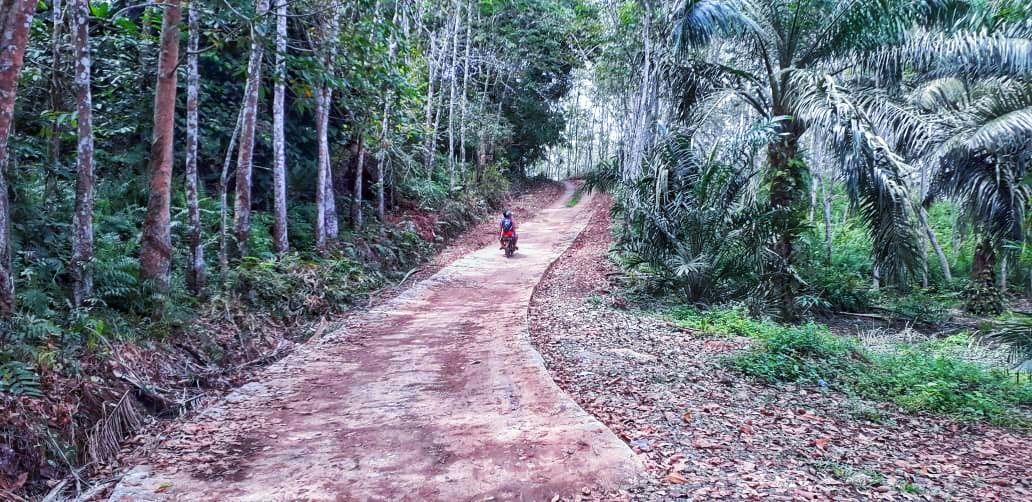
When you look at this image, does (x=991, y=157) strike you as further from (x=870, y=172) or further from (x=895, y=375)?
(x=895, y=375)

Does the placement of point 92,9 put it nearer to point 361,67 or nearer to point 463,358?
point 361,67

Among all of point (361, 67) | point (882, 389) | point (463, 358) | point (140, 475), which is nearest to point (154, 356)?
point (140, 475)

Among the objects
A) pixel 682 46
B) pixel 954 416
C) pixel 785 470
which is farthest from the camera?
pixel 682 46

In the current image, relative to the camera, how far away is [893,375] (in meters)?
6.67

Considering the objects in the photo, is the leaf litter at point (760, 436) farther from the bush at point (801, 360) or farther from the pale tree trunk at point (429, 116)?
the pale tree trunk at point (429, 116)

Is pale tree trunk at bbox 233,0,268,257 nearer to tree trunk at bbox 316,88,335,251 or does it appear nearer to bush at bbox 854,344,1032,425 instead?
tree trunk at bbox 316,88,335,251

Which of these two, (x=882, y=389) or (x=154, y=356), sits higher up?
(x=154, y=356)

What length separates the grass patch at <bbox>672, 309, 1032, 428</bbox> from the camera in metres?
5.74

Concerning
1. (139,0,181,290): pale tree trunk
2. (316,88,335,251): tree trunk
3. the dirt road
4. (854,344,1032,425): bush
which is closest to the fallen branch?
(316,88,335,251): tree trunk

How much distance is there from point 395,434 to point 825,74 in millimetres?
8449

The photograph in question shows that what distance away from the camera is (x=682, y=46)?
10625mm

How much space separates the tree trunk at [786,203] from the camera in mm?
9883

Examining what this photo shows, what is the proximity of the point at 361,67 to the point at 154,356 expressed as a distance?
428 centimetres

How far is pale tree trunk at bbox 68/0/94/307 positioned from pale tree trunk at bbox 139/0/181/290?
0.73 meters
